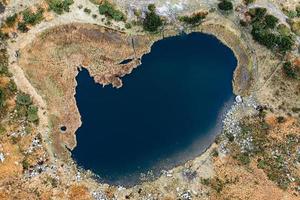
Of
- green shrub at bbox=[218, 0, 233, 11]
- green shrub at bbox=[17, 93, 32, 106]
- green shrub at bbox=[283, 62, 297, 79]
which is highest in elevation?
green shrub at bbox=[218, 0, 233, 11]

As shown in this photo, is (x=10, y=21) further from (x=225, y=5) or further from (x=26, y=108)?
(x=225, y=5)

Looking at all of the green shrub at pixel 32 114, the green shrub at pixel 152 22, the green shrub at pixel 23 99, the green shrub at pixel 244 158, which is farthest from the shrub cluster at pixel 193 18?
the green shrub at pixel 32 114

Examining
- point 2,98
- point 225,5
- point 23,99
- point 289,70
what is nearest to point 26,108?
point 23,99

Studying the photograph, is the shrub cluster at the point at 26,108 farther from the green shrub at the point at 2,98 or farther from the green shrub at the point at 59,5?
the green shrub at the point at 59,5

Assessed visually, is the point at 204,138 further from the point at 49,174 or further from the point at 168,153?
the point at 49,174

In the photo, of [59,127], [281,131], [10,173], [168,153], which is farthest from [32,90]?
[281,131]

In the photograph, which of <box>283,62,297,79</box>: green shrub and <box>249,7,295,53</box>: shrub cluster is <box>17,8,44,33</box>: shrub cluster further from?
<box>283,62,297,79</box>: green shrub

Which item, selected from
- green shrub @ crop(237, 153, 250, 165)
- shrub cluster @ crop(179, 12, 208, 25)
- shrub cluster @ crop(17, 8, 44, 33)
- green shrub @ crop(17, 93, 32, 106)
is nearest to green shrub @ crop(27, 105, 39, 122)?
green shrub @ crop(17, 93, 32, 106)
